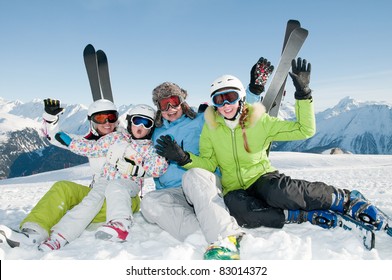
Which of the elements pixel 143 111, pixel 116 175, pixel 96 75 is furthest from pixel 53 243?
pixel 96 75

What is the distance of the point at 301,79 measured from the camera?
360 centimetres

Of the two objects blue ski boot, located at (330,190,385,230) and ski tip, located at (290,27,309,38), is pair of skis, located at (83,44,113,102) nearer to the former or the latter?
ski tip, located at (290,27,309,38)

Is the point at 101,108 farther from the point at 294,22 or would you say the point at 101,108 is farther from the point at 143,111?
the point at 294,22

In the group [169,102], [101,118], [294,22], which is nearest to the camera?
[169,102]

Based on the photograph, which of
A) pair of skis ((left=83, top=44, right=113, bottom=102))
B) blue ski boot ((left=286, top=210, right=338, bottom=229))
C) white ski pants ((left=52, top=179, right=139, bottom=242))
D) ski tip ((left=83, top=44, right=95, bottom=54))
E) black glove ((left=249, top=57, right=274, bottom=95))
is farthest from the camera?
ski tip ((left=83, top=44, right=95, bottom=54))

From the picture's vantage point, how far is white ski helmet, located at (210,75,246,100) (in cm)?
386

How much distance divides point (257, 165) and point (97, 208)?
200 cm

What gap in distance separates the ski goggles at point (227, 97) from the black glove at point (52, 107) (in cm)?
243

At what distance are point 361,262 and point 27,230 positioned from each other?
327 cm

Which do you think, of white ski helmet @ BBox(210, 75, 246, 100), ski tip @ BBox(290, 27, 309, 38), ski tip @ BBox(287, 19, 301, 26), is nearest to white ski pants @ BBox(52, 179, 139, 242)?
white ski helmet @ BBox(210, 75, 246, 100)

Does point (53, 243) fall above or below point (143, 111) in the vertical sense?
below

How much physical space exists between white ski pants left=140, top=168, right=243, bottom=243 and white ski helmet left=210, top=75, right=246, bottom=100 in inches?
42.9

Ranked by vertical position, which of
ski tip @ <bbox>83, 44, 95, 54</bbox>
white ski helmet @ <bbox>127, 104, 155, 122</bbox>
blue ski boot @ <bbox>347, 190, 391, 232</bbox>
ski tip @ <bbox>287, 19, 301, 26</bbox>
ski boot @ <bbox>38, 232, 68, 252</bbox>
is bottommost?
ski boot @ <bbox>38, 232, 68, 252</bbox>

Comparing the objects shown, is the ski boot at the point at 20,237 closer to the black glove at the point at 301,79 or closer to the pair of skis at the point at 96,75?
the black glove at the point at 301,79
